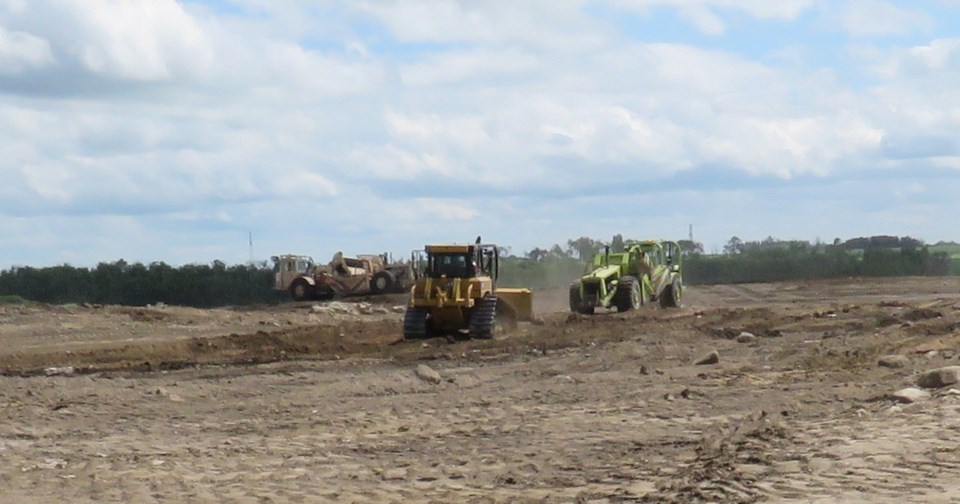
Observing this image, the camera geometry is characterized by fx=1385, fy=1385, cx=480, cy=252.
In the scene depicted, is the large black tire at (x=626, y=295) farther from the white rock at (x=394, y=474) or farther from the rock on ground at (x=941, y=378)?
the white rock at (x=394, y=474)

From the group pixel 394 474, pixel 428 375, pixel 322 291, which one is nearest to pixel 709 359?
pixel 428 375

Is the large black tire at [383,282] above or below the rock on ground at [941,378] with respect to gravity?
above

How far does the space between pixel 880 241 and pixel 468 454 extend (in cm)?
7554

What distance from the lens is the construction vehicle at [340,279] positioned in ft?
160

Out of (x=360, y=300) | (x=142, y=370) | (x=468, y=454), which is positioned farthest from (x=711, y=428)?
(x=360, y=300)

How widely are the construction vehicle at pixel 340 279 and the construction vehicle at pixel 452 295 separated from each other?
21236 mm

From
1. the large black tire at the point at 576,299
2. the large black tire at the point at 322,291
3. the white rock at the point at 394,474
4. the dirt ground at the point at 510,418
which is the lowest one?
the white rock at the point at 394,474

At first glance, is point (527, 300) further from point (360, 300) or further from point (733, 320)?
point (360, 300)

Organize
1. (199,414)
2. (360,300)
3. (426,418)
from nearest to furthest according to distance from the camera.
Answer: (426,418) < (199,414) < (360,300)

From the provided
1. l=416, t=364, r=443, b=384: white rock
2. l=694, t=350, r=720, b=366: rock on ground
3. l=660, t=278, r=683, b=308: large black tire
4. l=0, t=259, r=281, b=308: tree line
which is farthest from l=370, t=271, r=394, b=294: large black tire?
l=694, t=350, r=720, b=366: rock on ground

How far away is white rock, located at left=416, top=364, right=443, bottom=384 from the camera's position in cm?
1828

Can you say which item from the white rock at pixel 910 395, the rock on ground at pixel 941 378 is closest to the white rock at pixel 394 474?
the white rock at pixel 910 395

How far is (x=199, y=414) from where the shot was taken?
15430mm

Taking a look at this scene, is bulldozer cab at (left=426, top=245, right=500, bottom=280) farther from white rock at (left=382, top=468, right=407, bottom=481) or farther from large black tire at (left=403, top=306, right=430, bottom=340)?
white rock at (left=382, top=468, right=407, bottom=481)
